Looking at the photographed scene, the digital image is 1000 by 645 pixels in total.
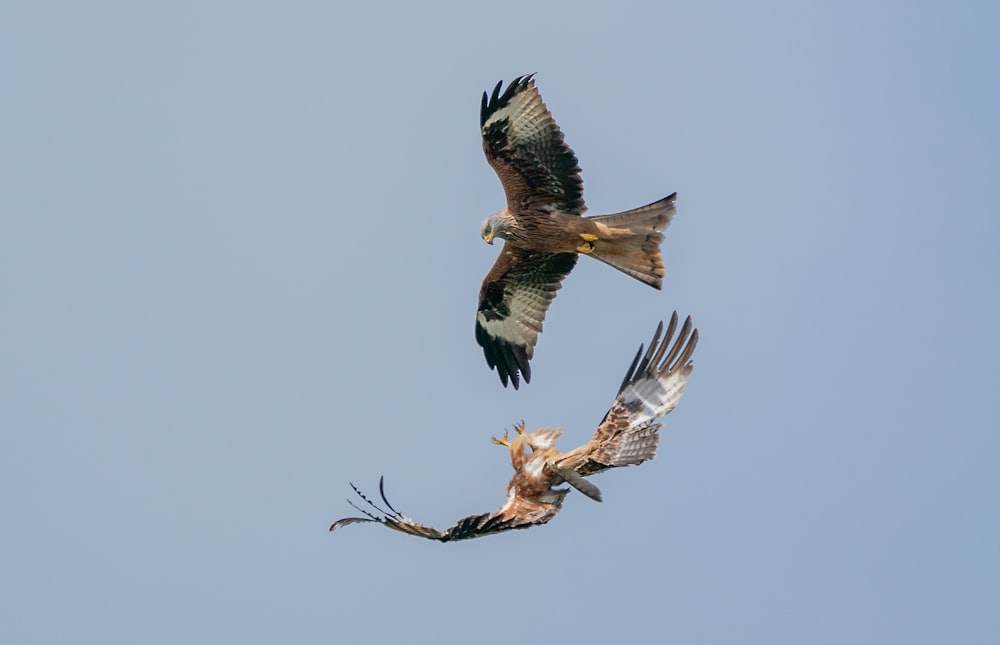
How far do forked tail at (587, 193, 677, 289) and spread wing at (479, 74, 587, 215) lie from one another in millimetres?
278

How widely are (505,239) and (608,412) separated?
2128 mm

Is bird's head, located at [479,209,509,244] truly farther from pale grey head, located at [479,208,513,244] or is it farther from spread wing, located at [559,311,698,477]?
spread wing, located at [559,311,698,477]

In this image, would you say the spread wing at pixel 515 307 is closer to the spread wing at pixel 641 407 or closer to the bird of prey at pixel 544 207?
the bird of prey at pixel 544 207

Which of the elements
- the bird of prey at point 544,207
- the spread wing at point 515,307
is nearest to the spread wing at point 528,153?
the bird of prey at point 544,207

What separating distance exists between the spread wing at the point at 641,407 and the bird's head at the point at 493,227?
65.3 inches

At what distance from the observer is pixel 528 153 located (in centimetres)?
1340

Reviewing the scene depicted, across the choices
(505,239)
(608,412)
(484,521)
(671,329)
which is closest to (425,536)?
(484,521)

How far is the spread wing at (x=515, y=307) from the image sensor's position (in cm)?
1443

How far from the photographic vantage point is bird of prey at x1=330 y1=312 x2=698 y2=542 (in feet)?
35.3

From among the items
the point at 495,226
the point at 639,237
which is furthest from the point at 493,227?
the point at 639,237

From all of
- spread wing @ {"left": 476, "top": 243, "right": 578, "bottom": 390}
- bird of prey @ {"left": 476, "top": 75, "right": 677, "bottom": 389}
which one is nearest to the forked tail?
bird of prey @ {"left": 476, "top": 75, "right": 677, "bottom": 389}

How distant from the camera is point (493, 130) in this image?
1334 cm

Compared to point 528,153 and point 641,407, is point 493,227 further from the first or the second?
point 641,407

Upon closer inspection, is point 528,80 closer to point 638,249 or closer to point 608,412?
point 638,249
